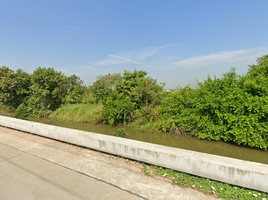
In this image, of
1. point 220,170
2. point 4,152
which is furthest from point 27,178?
point 220,170

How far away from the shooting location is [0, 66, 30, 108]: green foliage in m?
15.4

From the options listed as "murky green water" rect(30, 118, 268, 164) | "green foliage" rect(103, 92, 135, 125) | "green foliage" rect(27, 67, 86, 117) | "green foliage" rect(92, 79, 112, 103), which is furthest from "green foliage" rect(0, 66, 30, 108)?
"murky green water" rect(30, 118, 268, 164)

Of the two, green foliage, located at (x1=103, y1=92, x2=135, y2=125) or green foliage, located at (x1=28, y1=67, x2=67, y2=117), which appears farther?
green foliage, located at (x1=28, y1=67, x2=67, y2=117)

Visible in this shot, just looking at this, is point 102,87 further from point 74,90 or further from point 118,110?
point 118,110

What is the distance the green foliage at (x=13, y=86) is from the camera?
15.4 meters

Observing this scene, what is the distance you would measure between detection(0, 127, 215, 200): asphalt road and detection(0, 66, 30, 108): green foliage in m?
15.2

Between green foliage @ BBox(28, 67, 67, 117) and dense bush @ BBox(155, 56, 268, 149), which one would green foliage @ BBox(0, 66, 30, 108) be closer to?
green foliage @ BBox(28, 67, 67, 117)

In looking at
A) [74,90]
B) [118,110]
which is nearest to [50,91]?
[74,90]

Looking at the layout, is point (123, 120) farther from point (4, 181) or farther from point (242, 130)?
point (4, 181)

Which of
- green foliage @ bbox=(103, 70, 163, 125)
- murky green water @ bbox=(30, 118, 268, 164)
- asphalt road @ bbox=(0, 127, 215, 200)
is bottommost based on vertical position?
murky green water @ bbox=(30, 118, 268, 164)

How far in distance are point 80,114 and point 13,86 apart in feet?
29.8

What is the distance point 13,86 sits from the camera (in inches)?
608

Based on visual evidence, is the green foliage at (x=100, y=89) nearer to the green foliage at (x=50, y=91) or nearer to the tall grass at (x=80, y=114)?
the tall grass at (x=80, y=114)

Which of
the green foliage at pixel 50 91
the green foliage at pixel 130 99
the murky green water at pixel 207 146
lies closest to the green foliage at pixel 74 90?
the green foliage at pixel 50 91
